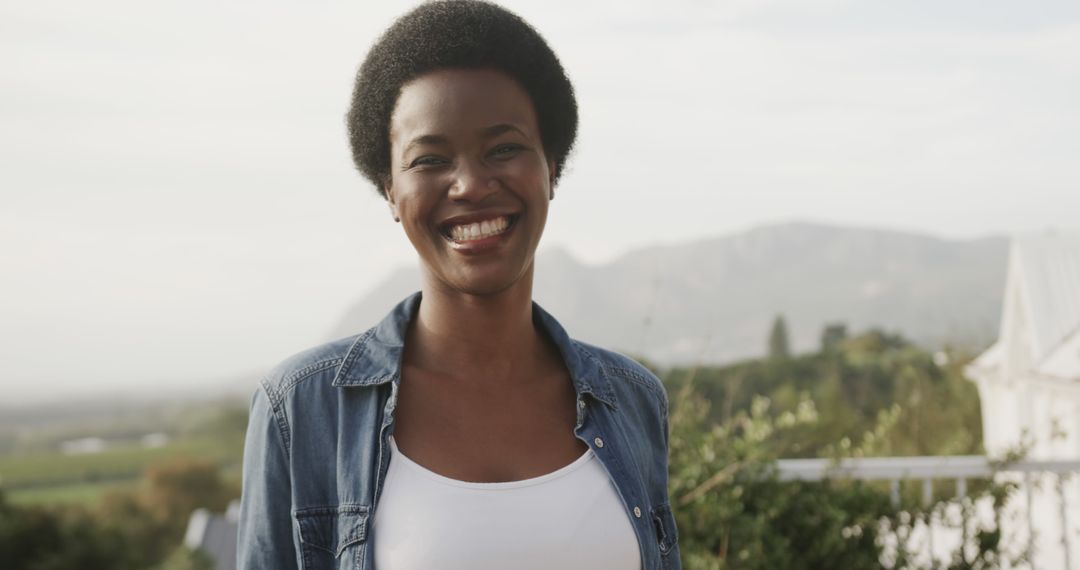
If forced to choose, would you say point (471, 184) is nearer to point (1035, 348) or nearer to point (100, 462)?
point (1035, 348)

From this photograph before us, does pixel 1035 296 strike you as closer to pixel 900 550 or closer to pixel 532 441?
pixel 900 550

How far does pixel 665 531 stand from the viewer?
1.82 metres

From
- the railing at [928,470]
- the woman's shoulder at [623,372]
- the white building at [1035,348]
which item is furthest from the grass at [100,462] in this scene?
the woman's shoulder at [623,372]

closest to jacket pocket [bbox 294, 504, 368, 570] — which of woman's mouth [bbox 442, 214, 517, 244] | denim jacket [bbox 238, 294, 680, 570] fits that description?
denim jacket [bbox 238, 294, 680, 570]

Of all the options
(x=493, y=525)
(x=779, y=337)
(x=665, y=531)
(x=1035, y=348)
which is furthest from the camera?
(x=779, y=337)

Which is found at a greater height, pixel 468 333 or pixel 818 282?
pixel 468 333

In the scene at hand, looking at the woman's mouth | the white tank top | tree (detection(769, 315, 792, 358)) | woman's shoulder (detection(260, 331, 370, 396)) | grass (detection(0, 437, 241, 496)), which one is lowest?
grass (detection(0, 437, 241, 496))

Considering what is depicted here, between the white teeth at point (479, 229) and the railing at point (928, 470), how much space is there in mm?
2401

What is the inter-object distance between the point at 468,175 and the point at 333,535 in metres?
0.59

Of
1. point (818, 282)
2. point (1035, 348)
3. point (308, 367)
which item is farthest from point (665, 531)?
point (818, 282)

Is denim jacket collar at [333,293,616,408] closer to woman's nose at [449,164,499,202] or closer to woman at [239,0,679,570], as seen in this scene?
woman at [239,0,679,570]

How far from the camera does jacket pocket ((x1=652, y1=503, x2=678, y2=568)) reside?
1790mm

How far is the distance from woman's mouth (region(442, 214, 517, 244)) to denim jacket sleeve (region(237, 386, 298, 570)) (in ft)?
1.29

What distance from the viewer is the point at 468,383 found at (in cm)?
173
